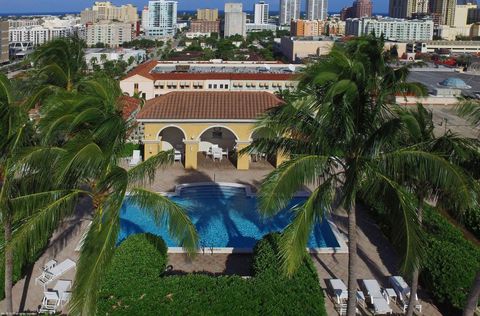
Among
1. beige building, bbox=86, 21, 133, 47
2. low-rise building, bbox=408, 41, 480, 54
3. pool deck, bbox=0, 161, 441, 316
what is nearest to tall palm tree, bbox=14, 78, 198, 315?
pool deck, bbox=0, 161, 441, 316

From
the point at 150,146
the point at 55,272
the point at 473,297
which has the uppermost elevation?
the point at 150,146

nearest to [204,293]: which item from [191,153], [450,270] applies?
[450,270]

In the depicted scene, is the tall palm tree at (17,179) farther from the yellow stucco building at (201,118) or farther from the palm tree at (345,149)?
the yellow stucco building at (201,118)

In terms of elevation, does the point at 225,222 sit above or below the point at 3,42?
below

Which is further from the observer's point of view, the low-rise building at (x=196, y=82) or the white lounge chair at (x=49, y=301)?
the low-rise building at (x=196, y=82)

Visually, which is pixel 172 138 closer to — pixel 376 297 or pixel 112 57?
pixel 376 297

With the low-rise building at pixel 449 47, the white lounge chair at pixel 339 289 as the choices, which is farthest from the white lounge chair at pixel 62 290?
the low-rise building at pixel 449 47
